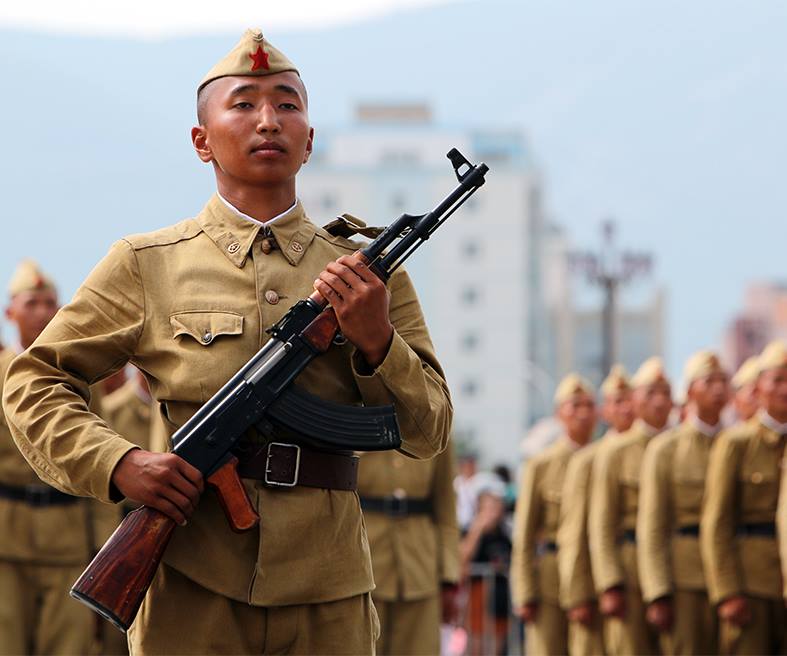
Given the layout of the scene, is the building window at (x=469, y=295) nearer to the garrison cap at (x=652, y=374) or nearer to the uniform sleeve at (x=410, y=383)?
the garrison cap at (x=652, y=374)

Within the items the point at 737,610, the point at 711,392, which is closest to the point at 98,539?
the point at 737,610

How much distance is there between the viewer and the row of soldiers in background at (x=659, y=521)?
11195 millimetres

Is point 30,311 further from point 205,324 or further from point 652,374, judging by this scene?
point 205,324

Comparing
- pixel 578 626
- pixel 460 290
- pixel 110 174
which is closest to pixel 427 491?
pixel 578 626

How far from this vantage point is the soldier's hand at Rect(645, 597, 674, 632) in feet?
39.1

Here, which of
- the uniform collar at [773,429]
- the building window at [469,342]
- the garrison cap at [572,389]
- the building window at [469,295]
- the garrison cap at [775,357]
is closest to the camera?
the uniform collar at [773,429]

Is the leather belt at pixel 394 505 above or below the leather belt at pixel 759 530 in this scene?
above

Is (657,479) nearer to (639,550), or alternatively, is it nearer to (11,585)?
(639,550)

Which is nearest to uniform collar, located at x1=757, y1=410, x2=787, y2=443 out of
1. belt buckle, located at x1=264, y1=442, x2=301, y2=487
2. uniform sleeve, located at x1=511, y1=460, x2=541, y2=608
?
uniform sleeve, located at x1=511, y1=460, x2=541, y2=608

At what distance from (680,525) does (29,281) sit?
4355 mm

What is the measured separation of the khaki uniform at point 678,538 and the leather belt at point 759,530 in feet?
2.29

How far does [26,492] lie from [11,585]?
0.47 meters

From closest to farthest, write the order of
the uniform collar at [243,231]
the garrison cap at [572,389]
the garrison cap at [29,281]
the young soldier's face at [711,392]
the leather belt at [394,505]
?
the uniform collar at [243,231] < the garrison cap at [29,281] < the leather belt at [394,505] < the young soldier's face at [711,392] < the garrison cap at [572,389]

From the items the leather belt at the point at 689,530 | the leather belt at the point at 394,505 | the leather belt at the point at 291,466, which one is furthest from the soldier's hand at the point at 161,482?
the leather belt at the point at 689,530
